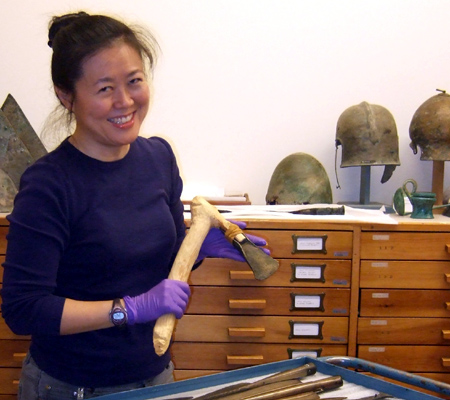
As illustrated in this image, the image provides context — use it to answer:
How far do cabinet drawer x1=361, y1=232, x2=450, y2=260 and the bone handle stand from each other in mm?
982

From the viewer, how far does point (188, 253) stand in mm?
1227

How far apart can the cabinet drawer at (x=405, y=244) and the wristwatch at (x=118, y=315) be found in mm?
1272

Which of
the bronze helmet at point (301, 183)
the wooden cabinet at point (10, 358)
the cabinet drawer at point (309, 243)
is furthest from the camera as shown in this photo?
the bronze helmet at point (301, 183)

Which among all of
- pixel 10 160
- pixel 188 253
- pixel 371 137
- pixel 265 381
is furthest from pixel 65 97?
pixel 371 137

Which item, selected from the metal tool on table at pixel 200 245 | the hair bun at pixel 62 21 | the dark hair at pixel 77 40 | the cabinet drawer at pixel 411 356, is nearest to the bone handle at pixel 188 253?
the metal tool on table at pixel 200 245

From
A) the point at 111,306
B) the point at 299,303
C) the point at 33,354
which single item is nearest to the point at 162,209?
the point at 111,306

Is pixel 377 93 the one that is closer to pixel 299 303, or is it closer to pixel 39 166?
pixel 299 303

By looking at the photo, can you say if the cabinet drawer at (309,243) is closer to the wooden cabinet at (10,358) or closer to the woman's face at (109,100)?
the woman's face at (109,100)

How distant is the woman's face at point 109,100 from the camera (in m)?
1.10

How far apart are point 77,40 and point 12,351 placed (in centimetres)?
158

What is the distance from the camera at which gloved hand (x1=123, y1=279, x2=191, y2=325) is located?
1.08 m

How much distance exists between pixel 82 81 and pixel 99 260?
403 millimetres

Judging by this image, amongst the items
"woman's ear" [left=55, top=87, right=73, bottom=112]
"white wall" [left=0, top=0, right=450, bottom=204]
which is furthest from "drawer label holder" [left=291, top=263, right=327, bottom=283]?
"woman's ear" [left=55, top=87, right=73, bottom=112]

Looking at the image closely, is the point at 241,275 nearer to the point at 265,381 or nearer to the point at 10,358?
the point at 265,381
